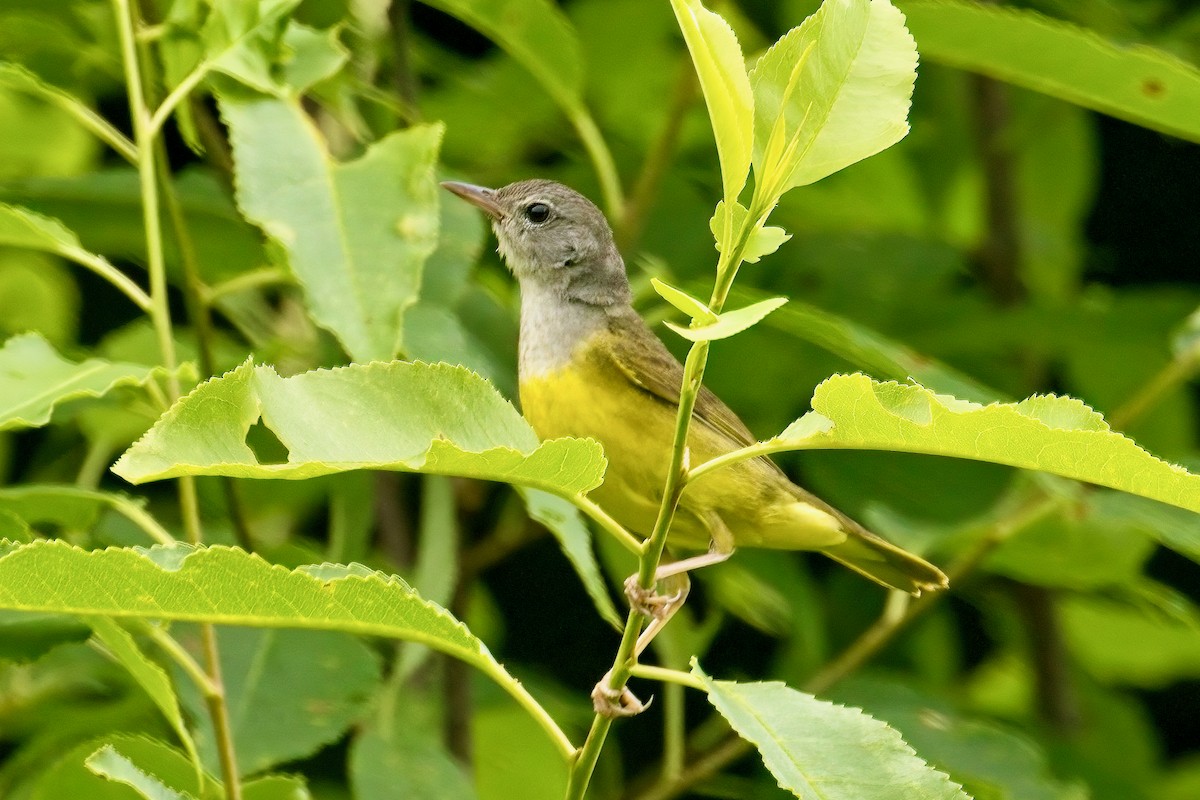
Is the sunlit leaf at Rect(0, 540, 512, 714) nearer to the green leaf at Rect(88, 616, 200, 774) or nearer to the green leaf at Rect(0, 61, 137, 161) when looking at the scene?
the green leaf at Rect(88, 616, 200, 774)

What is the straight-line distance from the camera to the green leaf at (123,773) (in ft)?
5.83

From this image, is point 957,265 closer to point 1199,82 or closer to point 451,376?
point 1199,82

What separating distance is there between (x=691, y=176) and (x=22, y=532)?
84.5 inches

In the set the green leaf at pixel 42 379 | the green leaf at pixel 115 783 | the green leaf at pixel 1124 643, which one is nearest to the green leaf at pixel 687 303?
the green leaf at pixel 42 379

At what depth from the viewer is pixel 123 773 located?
71.3 inches

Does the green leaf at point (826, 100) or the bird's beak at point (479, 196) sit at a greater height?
the bird's beak at point (479, 196)

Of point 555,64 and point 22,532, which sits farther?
point 555,64

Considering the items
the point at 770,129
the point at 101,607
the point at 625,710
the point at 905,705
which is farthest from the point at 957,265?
the point at 101,607

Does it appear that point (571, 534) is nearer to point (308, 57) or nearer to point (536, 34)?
point (308, 57)

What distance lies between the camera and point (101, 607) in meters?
1.57

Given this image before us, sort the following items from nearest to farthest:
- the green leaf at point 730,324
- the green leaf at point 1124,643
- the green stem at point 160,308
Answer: the green leaf at point 730,324, the green stem at point 160,308, the green leaf at point 1124,643

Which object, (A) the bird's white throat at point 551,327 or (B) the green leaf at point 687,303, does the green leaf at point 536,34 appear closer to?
(A) the bird's white throat at point 551,327

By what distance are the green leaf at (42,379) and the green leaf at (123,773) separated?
0.47 metres

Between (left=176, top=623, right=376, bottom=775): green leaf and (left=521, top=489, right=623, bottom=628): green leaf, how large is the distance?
661 mm
